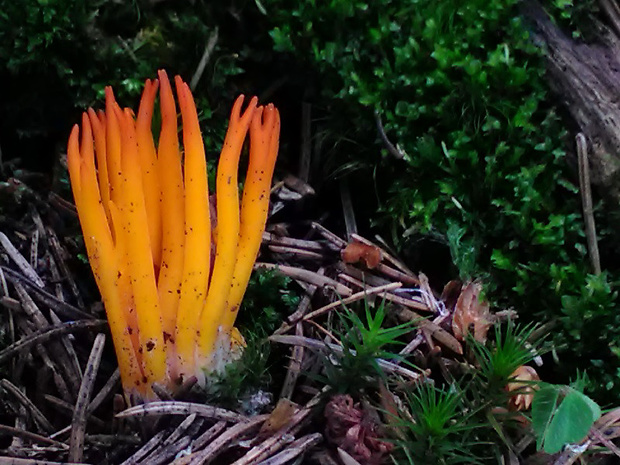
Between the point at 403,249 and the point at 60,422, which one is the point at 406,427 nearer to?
the point at 403,249

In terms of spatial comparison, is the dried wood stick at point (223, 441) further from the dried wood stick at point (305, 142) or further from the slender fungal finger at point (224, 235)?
the dried wood stick at point (305, 142)

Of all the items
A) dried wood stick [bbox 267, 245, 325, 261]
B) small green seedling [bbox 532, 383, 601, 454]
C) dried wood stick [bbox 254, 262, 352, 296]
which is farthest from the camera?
dried wood stick [bbox 267, 245, 325, 261]

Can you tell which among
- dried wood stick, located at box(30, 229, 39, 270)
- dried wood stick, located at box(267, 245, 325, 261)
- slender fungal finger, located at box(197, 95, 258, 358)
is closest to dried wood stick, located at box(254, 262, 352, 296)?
dried wood stick, located at box(267, 245, 325, 261)

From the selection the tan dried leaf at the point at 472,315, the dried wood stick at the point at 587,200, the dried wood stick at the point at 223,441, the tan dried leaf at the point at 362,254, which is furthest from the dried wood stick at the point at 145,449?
the dried wood stick at the point at 587,200

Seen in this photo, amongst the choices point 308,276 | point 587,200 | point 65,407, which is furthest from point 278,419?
point 587,200

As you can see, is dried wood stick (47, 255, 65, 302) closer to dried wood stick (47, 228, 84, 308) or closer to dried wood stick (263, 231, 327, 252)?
dried wood stick (47, 228, 84, 308)
